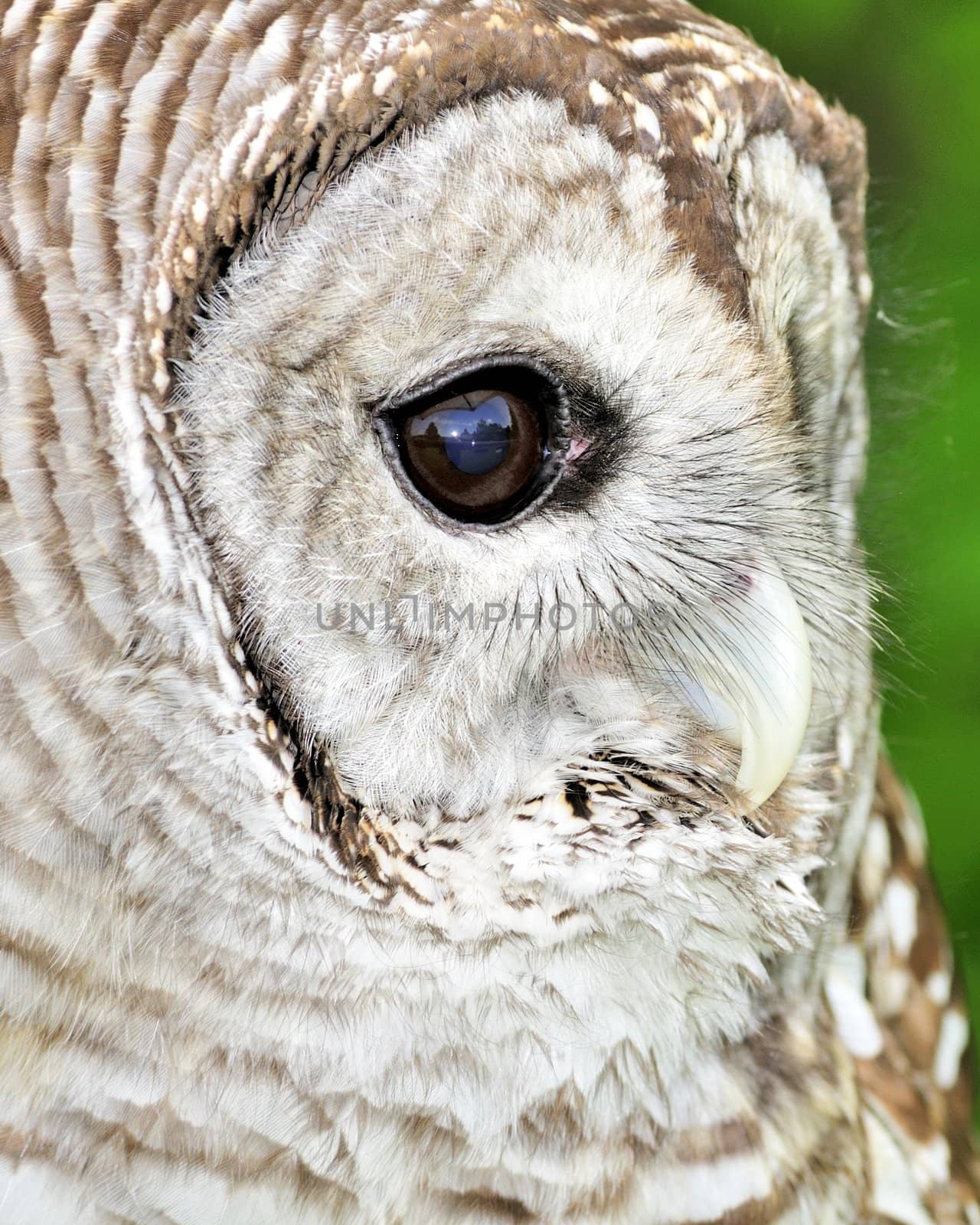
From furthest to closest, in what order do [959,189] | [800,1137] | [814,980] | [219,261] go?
[959,189] < [814,980] < [800,1137] < [219,261]

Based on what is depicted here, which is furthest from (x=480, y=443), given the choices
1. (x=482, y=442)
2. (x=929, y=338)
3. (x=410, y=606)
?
(x=929, y=338)

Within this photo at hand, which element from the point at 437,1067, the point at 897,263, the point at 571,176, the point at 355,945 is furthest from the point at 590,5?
the point at 437,1067

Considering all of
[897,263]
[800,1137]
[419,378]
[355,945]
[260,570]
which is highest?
[897,263]

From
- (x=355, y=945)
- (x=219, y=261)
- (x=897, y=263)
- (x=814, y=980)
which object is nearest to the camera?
(x=219, y=261)

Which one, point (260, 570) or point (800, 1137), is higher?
point (260, 570)

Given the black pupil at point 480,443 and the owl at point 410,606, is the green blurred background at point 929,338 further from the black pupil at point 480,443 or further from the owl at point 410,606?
the black pupil at point 480,443

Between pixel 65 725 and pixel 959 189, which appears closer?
pixel 65 725

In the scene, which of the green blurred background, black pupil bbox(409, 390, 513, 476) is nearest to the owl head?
black pupil bbox(409, 390, 513, 476)

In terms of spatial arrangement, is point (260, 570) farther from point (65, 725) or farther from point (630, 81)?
point (630, 81)

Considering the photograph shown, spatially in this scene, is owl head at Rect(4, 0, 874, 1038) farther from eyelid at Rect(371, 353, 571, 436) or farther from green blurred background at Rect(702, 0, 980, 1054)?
green blurred background at Rect(702, 0, 980, 1054)
